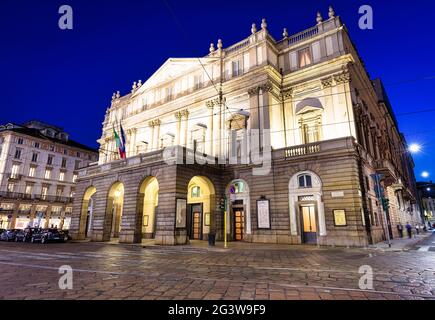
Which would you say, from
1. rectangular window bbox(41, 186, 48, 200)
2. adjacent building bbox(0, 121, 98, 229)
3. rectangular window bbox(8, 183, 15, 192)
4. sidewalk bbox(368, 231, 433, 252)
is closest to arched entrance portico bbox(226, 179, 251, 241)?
sidewalk bbox(368, 231, 433, 252)

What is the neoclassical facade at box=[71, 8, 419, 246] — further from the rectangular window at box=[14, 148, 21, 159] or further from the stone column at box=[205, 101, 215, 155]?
the rectangular window at box=[14, 148, 21, 159]

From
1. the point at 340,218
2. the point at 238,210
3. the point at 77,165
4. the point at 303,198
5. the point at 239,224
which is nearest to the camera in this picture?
the point at 340,218

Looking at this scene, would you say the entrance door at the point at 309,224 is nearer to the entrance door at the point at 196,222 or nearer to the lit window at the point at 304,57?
the entrance door at the point at 196,222

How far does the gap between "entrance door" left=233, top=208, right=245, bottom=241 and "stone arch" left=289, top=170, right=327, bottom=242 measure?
14.5 feet

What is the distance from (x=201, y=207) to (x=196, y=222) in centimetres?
160

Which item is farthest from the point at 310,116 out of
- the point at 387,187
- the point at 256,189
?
the point at 387,187

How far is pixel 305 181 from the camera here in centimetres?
2034

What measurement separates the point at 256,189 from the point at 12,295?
1829 cm

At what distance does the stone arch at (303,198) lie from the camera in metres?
19.3

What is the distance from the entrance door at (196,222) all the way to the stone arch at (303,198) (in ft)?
27.8

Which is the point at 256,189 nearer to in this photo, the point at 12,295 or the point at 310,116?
the point at 310,116

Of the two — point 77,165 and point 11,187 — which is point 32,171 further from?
point 77,165

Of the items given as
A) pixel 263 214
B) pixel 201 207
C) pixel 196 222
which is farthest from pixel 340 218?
pixel 196 222
